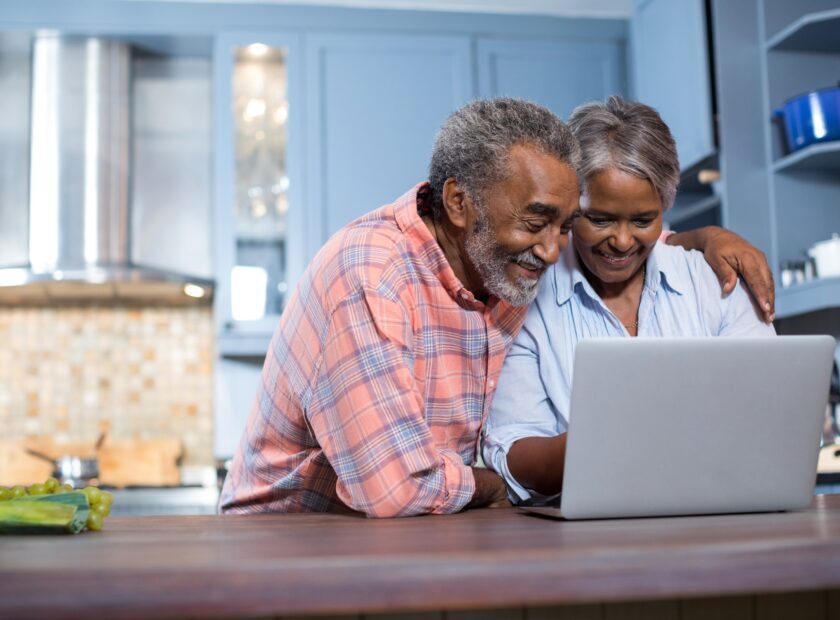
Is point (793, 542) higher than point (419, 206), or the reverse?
point (419, 206)

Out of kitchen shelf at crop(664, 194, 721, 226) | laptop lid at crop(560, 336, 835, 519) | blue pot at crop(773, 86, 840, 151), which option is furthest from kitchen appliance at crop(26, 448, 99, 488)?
laptop lid at crop(560, 336, 835, 519)

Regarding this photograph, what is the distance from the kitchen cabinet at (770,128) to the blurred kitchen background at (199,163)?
0.20m

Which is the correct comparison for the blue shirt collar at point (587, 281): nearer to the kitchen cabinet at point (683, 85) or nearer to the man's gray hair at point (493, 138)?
the man's gray hair at point (493, 138)

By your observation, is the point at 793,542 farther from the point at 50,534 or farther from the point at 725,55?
the point at 725,55

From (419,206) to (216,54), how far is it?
2.36 metres

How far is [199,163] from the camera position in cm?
397

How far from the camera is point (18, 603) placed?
0.67 metres

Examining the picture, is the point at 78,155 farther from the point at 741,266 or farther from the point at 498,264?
the point at 741,266

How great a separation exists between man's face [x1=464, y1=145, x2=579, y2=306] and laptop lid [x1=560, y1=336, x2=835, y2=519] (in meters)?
0.39

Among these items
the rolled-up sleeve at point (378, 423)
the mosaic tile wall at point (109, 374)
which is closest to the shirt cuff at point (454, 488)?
the rolled-up sleeve at point (378, 423)

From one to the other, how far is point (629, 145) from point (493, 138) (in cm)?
27

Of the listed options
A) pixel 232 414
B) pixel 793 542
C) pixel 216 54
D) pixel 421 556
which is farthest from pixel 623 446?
pixel 216 54

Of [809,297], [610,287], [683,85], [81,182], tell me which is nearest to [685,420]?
[610,287]

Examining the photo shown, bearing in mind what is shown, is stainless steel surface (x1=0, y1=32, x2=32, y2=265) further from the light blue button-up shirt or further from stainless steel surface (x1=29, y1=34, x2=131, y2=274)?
the light blue button-up shirt
